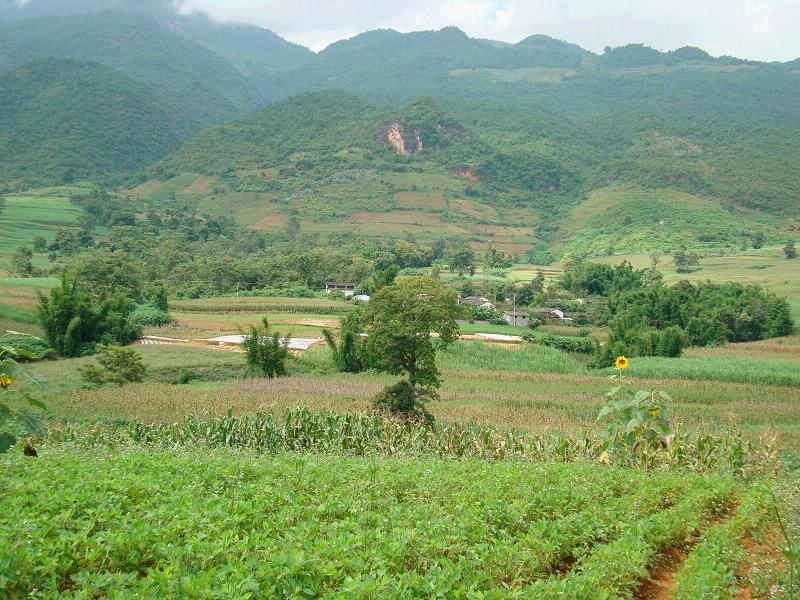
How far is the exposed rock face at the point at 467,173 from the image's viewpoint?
146125 mm

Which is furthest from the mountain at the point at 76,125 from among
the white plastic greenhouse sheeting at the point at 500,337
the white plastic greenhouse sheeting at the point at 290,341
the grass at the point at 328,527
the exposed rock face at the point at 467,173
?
the grass at the point at 328,527

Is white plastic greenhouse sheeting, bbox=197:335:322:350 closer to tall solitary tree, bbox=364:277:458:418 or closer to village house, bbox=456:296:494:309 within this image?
tall solitary tree, bbox=364:277:458:418

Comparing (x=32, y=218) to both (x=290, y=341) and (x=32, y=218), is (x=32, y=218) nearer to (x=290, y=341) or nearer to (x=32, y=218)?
(x=32, y=218)

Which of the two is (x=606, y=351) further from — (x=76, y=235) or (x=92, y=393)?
(x=76, y=235)

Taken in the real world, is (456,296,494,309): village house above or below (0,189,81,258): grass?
below

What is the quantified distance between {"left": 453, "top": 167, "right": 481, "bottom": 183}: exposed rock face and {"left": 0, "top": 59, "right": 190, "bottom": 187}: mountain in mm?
73468

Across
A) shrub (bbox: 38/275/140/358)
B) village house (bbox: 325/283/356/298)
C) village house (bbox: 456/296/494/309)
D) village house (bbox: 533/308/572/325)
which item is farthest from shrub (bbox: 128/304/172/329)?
village house (bbox: 533/308/572/325)

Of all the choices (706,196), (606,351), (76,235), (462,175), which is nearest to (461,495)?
(606,351)

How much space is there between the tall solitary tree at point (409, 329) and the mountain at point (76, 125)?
408 feet

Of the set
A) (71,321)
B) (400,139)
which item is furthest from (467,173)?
(71,321)

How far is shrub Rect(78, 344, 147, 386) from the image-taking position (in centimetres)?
2345

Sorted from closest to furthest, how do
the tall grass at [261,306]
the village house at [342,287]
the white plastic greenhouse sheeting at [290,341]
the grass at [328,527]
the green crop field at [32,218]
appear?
the grass at [328,527] → the white plastic greenhouse sheeting at [290,341] → the tall grass at [261,306] → the village house at [342,287] → the green crop field at [32,218]

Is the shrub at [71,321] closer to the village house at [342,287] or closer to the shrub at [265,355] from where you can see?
the shrub at [265,355]

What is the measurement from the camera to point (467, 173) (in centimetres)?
14700
